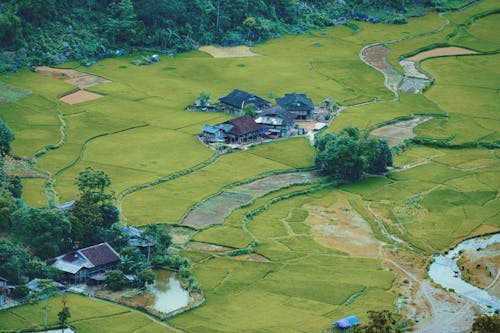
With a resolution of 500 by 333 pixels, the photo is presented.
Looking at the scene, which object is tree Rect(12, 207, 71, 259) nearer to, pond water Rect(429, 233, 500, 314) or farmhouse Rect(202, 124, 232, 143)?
pond water Rect(429, 233, 500, 314)

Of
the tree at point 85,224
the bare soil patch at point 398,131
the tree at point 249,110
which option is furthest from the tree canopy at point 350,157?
the tree at point 85,224

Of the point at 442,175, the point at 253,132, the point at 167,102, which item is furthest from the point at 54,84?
the point at 442,175

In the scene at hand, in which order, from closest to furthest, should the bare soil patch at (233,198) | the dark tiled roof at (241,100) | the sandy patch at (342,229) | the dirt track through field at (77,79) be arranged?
the sandy patch at (342,229)
the bare soil patch at (233,198)
the dark tiled roof at (241,100)
the dirt track through field at (77,79)

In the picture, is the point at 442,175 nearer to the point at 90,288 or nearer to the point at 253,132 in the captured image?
the point at 253,132

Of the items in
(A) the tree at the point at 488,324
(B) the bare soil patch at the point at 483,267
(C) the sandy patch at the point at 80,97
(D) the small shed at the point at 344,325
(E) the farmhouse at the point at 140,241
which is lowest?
(C) the sandy patch at the point at 80,97

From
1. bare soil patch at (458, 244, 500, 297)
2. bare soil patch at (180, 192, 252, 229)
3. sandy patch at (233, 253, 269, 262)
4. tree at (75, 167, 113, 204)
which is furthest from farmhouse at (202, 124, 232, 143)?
bare soil patch at (458, 244, 500, 297)

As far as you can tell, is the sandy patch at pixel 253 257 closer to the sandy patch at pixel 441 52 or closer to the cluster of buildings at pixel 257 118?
the cluster of buildings at pixel 257 118

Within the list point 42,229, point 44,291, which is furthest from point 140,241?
point 44,291
